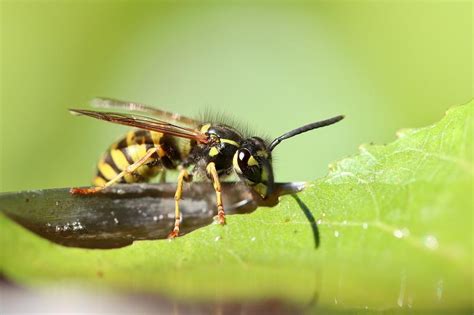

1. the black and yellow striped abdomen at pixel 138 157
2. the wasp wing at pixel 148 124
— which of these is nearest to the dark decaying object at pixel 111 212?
the wasp wing at pixel 148 124

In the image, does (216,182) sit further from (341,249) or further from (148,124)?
(341,249)

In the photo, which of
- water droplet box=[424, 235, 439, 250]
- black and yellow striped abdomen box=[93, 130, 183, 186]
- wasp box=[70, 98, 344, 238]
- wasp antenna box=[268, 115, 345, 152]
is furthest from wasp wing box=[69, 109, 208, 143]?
water droplet box=[424, 235, 439, 250]

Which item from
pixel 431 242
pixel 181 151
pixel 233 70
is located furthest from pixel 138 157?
pixel 431 242

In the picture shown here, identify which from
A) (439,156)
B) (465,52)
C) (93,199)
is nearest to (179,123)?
(93,199)

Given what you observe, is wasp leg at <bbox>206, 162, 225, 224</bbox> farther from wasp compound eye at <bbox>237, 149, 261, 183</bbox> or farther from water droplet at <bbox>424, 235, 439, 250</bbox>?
water droplet at <bbox>424, 235, 439, 250</bbox>

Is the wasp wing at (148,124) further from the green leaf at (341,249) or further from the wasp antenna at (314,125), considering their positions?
the green leaf at (341,249)
